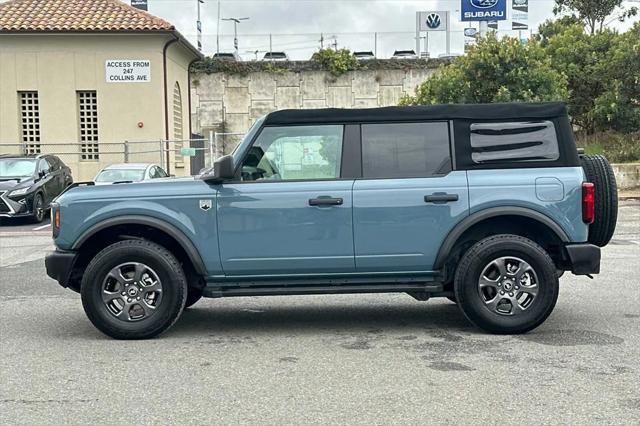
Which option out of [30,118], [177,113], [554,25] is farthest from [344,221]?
[554,25]

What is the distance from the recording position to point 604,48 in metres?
25.5

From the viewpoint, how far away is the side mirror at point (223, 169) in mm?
6039

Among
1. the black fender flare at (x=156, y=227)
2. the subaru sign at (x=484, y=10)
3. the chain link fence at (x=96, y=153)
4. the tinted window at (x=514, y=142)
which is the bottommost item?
the black fender flare at (x=156, y=227)

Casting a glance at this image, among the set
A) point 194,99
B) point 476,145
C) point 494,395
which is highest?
point 194,99

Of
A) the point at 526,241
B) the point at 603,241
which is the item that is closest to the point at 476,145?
the point at 526,241

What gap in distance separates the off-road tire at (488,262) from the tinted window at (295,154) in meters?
1.41

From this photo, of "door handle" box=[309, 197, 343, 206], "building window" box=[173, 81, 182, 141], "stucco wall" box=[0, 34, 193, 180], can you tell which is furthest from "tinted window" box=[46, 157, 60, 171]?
"door handle" box=[309, 197, 343, 206]

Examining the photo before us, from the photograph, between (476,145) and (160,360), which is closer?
(160,360)

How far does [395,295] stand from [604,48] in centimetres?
2073

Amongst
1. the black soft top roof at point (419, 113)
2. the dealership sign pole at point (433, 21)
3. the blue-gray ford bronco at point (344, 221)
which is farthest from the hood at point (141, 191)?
the dealership sign pole at point (433, 21)

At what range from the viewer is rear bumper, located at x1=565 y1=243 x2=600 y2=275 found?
6.12 m

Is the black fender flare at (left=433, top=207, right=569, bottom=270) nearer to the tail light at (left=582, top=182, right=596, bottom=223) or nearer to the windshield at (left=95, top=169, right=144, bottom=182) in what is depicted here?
the tail light at (left=582, top=182, right=596, bottom=223)

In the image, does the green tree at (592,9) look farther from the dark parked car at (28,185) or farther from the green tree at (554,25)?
the dark parked car at (28,185)

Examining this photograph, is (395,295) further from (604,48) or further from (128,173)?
(604,48)
